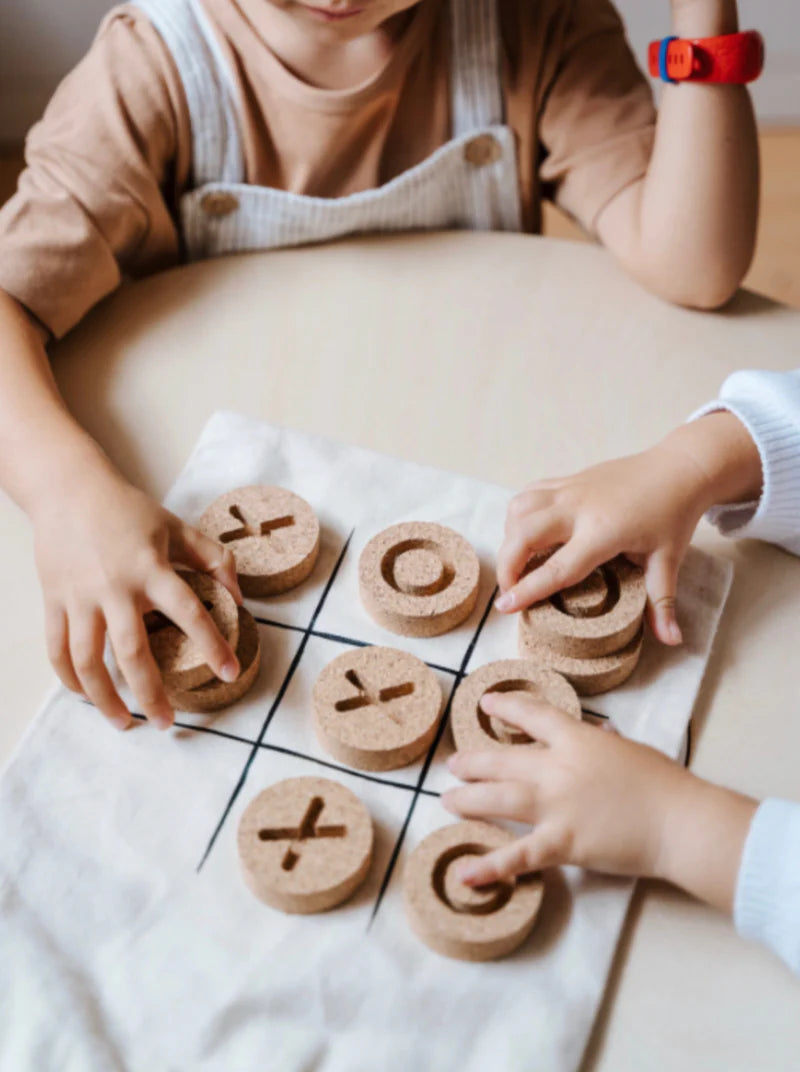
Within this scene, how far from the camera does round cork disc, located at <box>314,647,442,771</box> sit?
1.96ft

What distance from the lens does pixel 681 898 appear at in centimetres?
56

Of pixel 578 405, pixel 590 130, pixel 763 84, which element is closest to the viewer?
pixel 578 405

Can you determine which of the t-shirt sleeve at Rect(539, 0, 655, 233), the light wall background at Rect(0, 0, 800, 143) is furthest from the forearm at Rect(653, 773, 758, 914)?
the light wall background at Rect(0, 0, 800, 143)

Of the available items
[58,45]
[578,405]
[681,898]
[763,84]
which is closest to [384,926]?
[681,898]

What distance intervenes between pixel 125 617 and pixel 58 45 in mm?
1205

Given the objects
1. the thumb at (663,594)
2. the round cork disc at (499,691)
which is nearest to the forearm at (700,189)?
the thumb at (663,594)

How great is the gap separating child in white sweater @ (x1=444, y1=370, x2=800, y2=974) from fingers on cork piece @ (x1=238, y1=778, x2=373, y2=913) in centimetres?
6

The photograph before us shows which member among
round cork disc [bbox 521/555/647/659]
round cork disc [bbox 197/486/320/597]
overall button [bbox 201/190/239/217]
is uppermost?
overall button [bbox 201/190/239/217]

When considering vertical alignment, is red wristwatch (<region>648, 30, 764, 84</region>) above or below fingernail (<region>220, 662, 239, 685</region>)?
above

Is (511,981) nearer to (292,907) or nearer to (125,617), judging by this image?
(292,907)

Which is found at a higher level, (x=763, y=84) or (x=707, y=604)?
(x=707, y=604)

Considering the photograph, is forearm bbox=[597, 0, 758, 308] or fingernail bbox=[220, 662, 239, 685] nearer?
fingernail bbox=[220, 662, 239, 685]

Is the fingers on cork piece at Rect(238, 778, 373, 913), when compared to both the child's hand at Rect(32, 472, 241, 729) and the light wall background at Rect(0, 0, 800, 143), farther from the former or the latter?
the light wall background at Rect(0, 0, 800, 143)

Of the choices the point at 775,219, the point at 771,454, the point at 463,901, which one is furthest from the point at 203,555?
the point at 775,219
